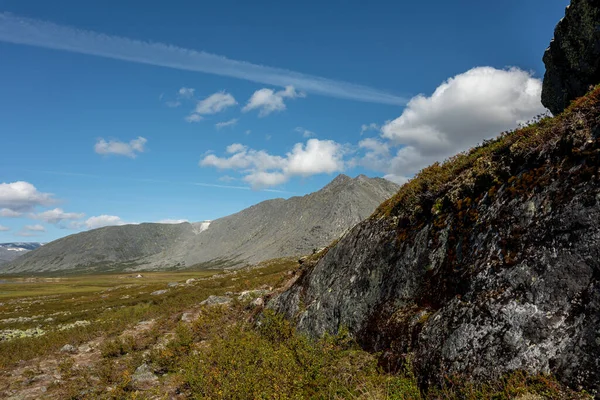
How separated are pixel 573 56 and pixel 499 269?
43.3ft

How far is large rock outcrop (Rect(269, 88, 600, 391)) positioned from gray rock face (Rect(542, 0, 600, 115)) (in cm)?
633

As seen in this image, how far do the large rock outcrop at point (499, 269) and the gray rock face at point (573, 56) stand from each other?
633 centimetres

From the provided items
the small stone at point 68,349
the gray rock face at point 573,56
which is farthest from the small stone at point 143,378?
the gray rock face at point 573,56

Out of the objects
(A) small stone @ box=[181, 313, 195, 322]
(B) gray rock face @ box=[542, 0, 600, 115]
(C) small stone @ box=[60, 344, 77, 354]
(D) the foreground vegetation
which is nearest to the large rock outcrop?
(D) the foreground vegetation

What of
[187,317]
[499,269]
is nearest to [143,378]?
[187,317]

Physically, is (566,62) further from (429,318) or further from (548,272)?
(429,318)

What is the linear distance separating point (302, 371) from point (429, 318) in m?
4.58

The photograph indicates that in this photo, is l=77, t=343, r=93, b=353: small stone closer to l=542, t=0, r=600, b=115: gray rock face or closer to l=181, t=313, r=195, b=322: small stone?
l=181, t=313, r=195, b=322: small stone

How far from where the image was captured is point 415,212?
13031mm

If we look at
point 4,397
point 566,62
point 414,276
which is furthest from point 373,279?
point 4,397

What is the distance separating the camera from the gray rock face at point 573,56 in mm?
13393

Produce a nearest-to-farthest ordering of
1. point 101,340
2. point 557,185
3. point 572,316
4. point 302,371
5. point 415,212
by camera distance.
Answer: point 572,316 → point 557,185 → point 302,371 → point 415,212 → point 101,340

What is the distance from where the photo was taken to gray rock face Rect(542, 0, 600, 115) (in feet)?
43.9

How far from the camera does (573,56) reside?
1466 centimetres
